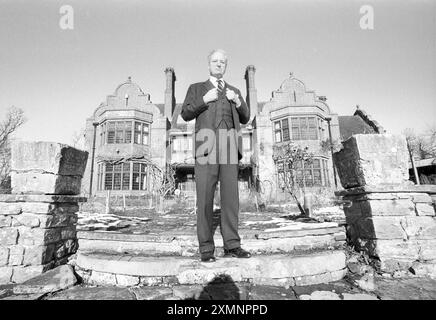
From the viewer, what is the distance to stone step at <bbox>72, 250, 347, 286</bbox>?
92.7 inches

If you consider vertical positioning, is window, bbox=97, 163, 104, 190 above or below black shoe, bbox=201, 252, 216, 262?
above

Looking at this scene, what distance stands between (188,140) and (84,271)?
17318 millimetres

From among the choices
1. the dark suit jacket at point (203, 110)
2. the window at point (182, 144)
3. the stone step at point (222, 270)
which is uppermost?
the window at point (182, 144)

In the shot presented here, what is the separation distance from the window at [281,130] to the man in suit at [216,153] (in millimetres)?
16448

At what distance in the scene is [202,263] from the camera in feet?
8.03

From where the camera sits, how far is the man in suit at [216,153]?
263 centimetres

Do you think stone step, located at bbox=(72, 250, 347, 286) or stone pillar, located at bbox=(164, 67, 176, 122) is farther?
stone pillar, located at bbox=(164, 67, 176, 122)

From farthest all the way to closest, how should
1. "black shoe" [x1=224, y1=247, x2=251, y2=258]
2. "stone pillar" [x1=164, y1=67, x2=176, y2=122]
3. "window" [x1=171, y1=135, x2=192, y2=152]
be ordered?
"stone pillar" [x1=164, y1=67, x2=176, y2=122] < "window" [x1=171, y1=135, x2=192, y2=152] < "black shoe" [x1=224, y1=247, x2=251, y2=258]

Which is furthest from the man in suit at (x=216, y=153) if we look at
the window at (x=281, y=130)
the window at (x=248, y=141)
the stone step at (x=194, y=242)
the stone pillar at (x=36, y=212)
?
the window at (x=248, y=141)

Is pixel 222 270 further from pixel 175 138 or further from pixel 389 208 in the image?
pixel 175 138

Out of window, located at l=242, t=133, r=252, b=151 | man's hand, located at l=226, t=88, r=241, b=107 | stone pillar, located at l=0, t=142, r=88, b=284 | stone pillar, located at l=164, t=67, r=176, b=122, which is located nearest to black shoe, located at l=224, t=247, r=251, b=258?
man's hand, located at l=226, t=88, r=241, b=107

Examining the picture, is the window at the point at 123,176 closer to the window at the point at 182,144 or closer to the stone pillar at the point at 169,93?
the window at the point at 182,144

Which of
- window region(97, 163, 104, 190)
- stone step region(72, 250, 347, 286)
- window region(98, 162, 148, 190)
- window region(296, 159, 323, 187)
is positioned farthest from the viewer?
window region(97, 163, 104, 190)

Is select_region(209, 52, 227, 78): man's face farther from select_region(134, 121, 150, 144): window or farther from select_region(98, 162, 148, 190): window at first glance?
select_region(134, 121, 150, 144): window
